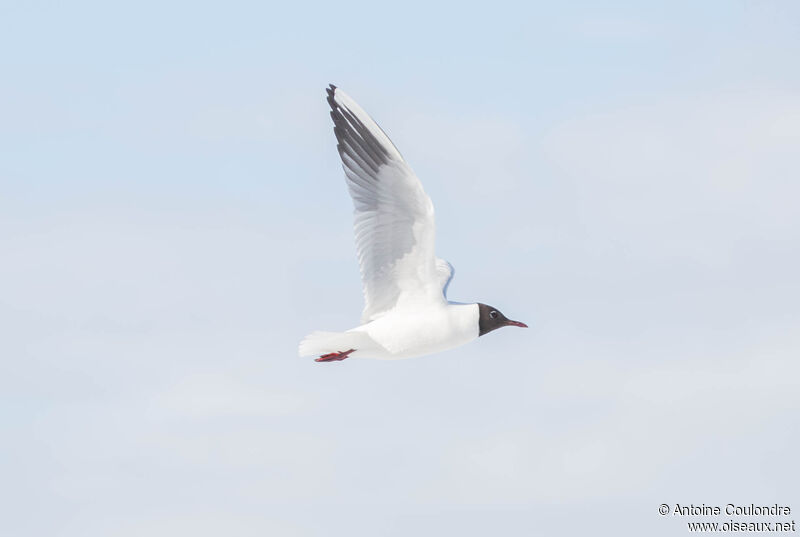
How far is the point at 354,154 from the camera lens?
1073 inches

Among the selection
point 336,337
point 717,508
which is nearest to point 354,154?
point 336,337

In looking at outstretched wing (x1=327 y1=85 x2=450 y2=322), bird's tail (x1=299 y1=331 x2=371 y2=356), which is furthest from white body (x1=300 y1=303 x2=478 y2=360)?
outstretched wing (x1=327 y1=85 x2=450 y2=322)

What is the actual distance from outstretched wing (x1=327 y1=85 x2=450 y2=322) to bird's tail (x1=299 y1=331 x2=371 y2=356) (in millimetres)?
648

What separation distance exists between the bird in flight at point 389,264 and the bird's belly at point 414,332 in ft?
0.04

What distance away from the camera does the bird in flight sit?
27.0 meters

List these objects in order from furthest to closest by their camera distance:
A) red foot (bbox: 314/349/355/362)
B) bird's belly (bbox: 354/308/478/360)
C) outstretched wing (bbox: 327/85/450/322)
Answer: red foot (bbox: 314/349/355/362) → bird's belly (bbox: 354/308/478/360) → outstretched wing (bbox: 327/85/450/322)

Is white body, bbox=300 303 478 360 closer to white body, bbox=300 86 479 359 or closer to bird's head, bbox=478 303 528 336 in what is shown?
white body, bbox=300 86 479 359

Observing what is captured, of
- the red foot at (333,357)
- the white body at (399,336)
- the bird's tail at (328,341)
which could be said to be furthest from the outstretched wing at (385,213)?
the red foot at (333,357)

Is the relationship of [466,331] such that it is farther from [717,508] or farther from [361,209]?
[717,508]

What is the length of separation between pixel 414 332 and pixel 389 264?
99cm

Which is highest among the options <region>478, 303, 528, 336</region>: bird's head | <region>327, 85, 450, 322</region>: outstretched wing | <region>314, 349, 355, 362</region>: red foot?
<region>327, 85, 450, 322</region>: outstretched wing

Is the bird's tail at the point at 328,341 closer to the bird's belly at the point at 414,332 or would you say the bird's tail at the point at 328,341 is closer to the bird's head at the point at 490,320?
the bird's belly at the point at 414,332

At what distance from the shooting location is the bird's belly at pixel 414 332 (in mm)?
27797

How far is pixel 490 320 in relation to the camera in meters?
28.7
